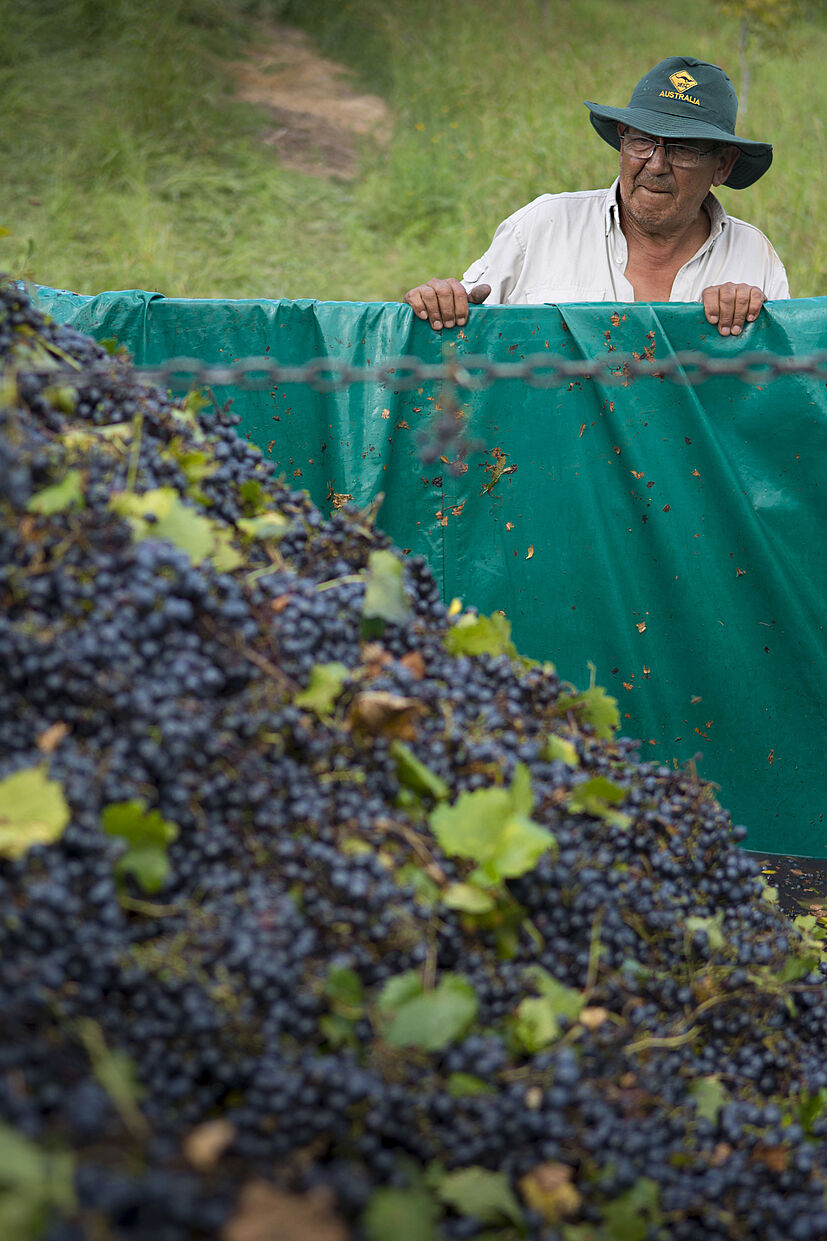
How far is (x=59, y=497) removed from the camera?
1.30 meters

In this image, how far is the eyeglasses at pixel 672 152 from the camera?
3346mm

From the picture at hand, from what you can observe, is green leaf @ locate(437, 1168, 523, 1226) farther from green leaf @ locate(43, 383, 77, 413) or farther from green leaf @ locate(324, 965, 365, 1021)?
green leaf @ locate(43, 383, 77, 413)

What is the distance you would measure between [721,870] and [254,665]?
0.85m

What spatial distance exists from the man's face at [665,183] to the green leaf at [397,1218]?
3.22 metres

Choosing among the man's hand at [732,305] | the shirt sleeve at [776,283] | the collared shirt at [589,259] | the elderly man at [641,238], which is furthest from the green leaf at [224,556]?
the shirt sleeve at [776,283]

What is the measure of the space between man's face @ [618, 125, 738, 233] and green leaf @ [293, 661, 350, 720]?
2669mm

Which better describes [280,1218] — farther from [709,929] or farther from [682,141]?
[682,141]

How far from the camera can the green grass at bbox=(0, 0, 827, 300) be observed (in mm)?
7500

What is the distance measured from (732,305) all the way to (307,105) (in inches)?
327

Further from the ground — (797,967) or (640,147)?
(640,147)

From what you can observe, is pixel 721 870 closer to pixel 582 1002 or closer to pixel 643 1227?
pixel 582 1002

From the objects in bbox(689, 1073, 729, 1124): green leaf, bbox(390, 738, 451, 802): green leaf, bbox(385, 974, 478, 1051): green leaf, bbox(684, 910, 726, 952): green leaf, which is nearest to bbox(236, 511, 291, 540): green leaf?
bbox(390, 738, 451, 802): green leaf

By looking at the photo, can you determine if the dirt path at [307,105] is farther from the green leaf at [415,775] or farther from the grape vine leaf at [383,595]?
the green leaf at [415,775]

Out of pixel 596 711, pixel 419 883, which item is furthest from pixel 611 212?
pixel 419 883
